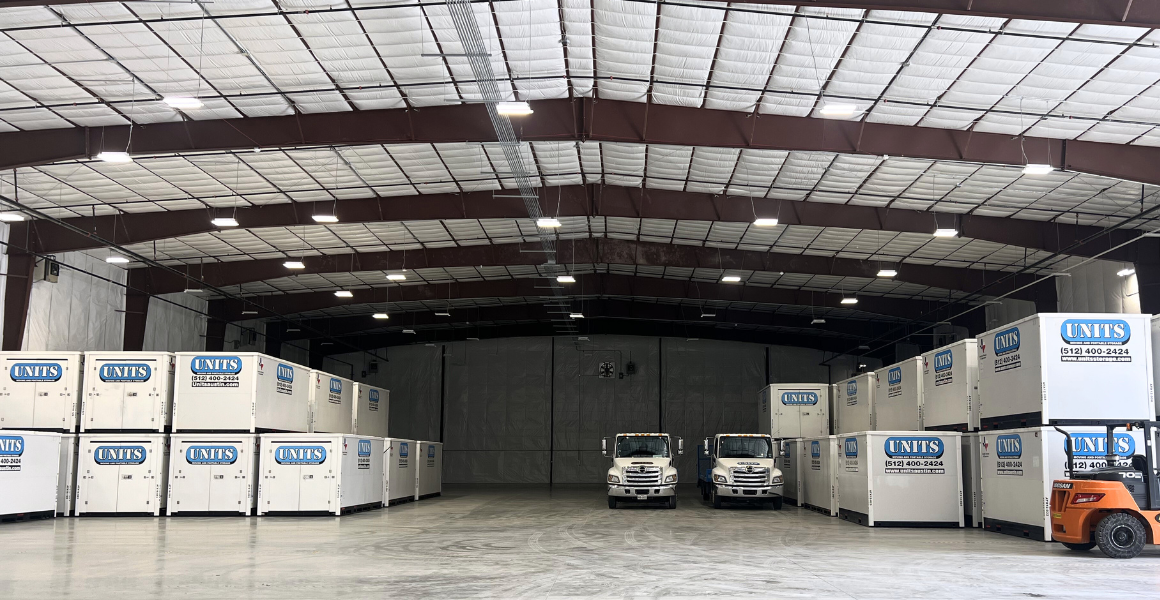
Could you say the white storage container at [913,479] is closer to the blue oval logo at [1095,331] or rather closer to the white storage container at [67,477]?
the blue oval logo at [1095,331]

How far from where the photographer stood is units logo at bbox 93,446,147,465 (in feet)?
75.0

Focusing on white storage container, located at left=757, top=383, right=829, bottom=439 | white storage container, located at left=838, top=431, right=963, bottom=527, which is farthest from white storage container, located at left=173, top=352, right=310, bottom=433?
white storage container, located at left=757, top=383, right=829, bottom=439

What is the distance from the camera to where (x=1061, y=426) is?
1648 centimetres

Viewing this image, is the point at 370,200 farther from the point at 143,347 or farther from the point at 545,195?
the point at 143,347

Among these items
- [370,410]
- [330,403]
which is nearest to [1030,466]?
[330,403]

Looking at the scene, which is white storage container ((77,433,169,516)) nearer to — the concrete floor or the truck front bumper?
the concrete floor

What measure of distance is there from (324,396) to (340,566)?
16759 millimetres

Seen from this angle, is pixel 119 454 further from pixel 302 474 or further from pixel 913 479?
pixel 913 479

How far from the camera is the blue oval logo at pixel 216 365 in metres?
23.6

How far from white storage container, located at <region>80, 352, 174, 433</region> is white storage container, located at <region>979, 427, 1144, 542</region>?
20.2 meters

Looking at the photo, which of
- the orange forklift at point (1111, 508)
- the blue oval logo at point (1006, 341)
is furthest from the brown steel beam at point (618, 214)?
the orange forklift at point (1111, 508)

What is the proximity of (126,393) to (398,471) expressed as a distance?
31.8ft

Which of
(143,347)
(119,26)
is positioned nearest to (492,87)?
(119,26)

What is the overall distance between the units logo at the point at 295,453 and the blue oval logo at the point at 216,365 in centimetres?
244
